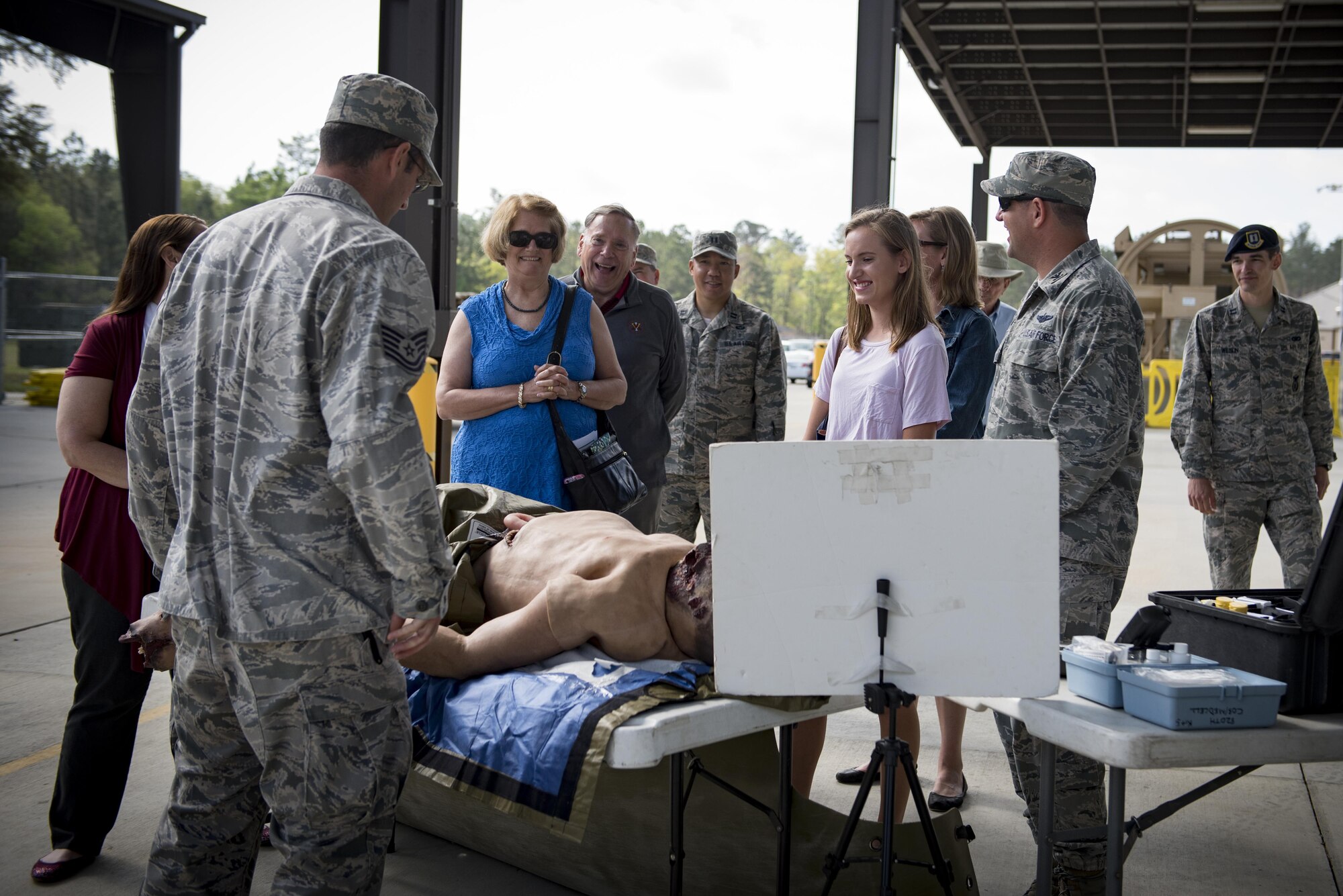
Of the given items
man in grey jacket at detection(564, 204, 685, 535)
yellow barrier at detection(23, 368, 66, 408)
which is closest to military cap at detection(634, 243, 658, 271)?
man in grey jacket at detection(564, 204, 685, 535)

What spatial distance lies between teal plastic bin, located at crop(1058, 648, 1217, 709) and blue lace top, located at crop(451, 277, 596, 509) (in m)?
1.96

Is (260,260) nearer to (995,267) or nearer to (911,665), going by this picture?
(911,665)

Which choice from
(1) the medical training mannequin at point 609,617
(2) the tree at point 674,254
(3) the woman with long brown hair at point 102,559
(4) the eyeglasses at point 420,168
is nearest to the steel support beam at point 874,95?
(1) the medical training mannequin at point 609,617

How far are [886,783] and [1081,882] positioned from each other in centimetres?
85

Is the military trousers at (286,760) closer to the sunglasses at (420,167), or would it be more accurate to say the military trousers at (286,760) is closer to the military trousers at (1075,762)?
the sunglasses at (420,167)

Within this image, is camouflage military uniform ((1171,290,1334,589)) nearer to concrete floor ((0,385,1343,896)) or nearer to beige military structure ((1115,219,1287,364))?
concrete floor ((0,385,1343,896))

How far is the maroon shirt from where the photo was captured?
2965mm

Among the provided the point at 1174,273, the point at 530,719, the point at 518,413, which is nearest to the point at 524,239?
the point at 518,413

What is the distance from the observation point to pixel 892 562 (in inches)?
78.8

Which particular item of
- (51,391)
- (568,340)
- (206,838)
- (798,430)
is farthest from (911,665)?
(51,391)

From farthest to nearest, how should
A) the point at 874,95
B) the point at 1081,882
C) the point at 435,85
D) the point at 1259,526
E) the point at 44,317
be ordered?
the point at 44,317 < the point at 874,95 < the point at 435,85 < the point at 1259,526 < the point at 1081,882

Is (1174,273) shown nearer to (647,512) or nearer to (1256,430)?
(1256,430)

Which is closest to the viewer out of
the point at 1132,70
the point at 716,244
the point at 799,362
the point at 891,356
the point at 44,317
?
the point at 891,356

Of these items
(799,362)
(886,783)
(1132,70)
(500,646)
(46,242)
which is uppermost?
(1132,70)
